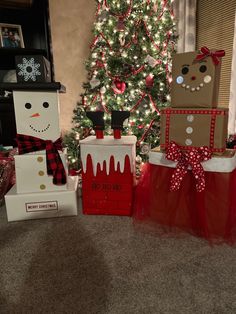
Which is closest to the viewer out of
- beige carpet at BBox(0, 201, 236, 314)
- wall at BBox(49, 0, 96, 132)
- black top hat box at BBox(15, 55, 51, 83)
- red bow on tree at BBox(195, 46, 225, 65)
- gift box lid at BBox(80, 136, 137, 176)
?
beige carpet at BBox(0, 201, 236, 314)

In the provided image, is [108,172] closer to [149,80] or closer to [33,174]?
[33,174]

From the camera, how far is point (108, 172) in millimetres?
1399

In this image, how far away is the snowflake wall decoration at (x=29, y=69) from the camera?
1.27 metres

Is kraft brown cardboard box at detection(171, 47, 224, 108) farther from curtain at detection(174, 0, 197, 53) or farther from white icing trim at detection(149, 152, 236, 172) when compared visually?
curtain at detection(174, 0, 197, 53)

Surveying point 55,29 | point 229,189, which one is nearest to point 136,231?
point 229,189

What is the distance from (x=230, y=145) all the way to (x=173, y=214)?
947 mm

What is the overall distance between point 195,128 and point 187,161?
17cm

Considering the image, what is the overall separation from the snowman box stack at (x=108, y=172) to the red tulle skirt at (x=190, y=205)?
10 centimetres

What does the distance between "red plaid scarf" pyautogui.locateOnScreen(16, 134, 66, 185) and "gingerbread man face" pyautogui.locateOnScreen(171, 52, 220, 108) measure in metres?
0.72

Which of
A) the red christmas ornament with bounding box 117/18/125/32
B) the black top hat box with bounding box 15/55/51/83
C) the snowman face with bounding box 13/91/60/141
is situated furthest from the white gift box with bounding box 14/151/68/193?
the red christmas ornament with bounding box 117/18/125/32

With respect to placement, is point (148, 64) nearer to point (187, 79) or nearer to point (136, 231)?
point (187, 79)

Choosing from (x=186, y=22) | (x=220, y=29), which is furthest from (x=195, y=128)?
(x=186, y=22)

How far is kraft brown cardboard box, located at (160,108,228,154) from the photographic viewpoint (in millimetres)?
1143

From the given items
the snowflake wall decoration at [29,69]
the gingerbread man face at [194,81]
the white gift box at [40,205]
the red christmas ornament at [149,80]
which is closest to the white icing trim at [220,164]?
the gingerbread man face at [194,81]
